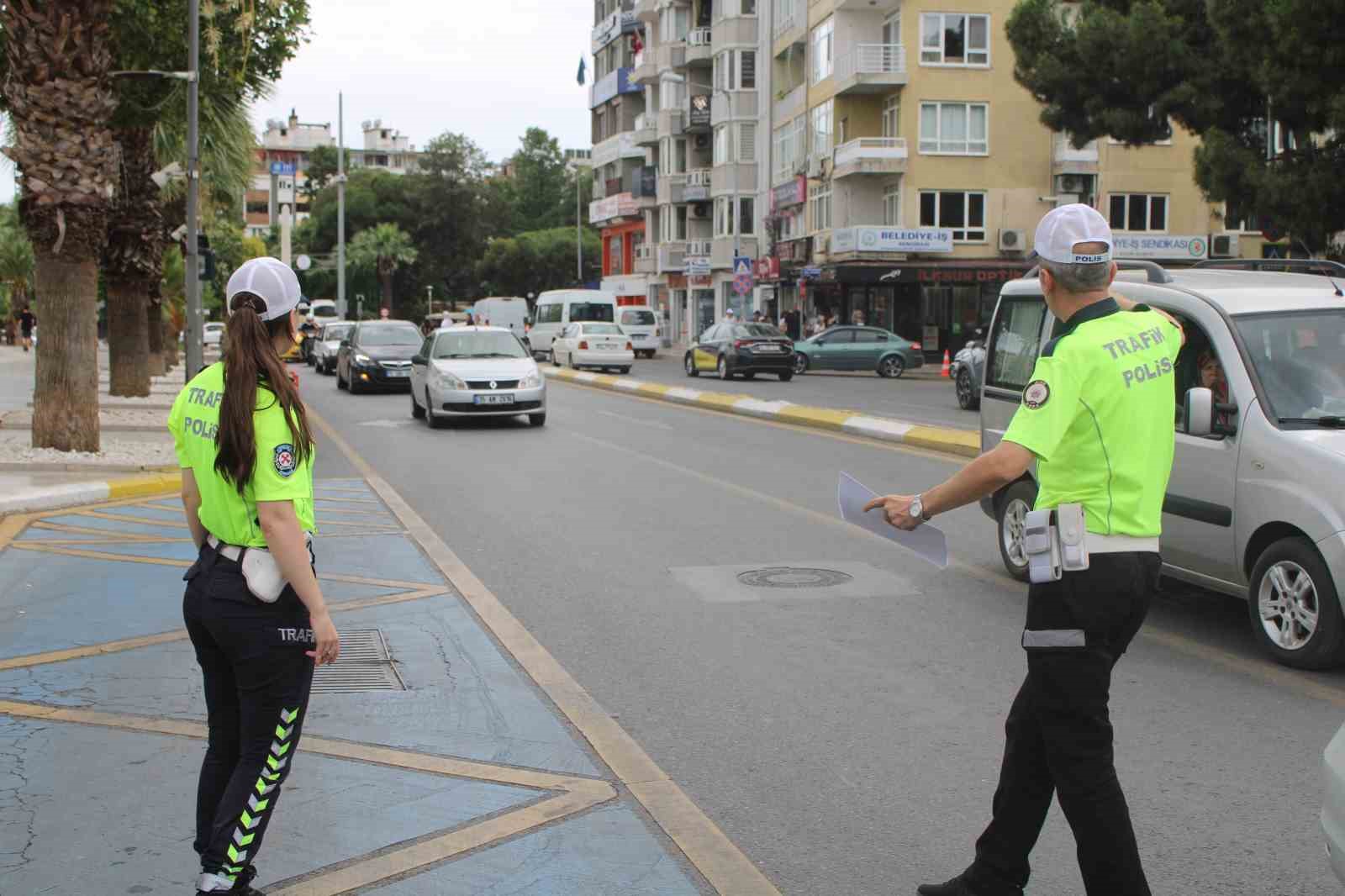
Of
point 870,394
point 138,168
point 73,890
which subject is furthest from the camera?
point 870,394

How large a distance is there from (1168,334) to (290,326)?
238 centimetres

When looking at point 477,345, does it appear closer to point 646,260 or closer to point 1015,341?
point 1015,341

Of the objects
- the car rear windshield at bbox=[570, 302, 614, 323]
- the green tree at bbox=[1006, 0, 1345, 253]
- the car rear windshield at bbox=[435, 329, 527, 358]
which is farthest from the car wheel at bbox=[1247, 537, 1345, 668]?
the car rear windshield at bbox=[570, 302, 614, 323]

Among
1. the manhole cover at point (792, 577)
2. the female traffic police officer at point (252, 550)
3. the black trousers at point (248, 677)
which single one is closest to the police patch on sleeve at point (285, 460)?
the female traffic police officer at point (252, 550)

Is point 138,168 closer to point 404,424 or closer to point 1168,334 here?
point 404,424

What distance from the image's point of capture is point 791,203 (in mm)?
56750

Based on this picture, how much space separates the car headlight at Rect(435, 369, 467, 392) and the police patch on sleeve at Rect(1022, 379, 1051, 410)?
702 inches

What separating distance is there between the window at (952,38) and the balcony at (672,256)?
24757 millimetres

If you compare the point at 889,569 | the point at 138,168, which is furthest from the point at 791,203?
the point at 889,569

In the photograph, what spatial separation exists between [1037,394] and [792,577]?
5.67 m

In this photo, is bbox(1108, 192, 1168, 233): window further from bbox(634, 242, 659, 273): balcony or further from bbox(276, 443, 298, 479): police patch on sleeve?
bbox(276, 443, 298, 479): police patch on sleeve

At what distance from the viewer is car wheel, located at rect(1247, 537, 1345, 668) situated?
6.50 m

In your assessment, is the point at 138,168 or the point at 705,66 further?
the point at 705,66

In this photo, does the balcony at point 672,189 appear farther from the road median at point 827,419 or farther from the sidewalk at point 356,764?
the sidewalk at point 356,764
